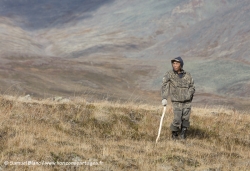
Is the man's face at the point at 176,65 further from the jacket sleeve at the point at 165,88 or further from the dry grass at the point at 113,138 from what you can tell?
the dry grass at the point at 113,138

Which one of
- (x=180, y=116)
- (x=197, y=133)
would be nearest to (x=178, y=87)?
(x=180, y=116)

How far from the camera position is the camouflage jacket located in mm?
9602

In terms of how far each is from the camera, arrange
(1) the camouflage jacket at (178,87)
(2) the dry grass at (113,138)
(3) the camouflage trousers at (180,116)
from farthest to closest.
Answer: (1) the camouflage jacket at (178,87)
(3) the camouflage trousers at (180,116)
(2) the dry grass at (113,138)

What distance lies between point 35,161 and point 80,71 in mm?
53503

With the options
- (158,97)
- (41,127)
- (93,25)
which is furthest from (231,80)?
(93,25)

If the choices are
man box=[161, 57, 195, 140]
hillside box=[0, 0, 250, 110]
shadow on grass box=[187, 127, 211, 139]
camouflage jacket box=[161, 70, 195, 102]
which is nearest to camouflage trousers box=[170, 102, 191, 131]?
man box=[161, 57, 195, 140]

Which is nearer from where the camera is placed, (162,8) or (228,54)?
(228,54)

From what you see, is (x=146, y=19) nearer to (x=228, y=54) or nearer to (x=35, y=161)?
(x=228, y=54)

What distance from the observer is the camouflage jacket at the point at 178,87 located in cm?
960

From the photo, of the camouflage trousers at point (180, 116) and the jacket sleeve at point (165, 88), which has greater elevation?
the jacket sleeve at point (165, 88)

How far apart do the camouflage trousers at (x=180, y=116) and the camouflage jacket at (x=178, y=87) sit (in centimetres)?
15

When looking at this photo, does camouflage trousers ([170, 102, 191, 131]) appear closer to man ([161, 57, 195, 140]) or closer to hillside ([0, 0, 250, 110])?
man ([161, 57, 195, 140])

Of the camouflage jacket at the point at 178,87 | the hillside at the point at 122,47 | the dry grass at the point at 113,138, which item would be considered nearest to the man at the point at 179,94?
the camouflage jacket at the point at 178,87

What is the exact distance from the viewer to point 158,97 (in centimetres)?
4706
